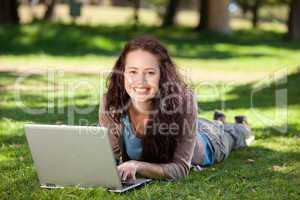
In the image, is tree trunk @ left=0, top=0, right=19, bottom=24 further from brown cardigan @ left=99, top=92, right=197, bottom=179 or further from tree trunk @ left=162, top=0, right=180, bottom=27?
brown cardigan @ left=99, top=92, right=197, bottom=179

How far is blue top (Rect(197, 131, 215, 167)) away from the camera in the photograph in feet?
17.7

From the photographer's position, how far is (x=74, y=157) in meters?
4.21

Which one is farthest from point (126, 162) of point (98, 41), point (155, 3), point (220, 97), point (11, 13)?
point (155, 3)

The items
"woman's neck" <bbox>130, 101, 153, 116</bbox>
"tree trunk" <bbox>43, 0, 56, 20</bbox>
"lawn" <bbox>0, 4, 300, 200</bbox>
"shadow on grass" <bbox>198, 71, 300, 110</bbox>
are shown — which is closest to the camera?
"lawn" <bbox>0, 4, 300, 200</bbox>

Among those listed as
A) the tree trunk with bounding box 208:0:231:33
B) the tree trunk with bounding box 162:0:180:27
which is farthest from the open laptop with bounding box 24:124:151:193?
the tree trunk with bounding box 162:0:180:27

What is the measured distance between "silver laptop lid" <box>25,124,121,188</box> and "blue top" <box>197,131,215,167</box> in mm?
1245

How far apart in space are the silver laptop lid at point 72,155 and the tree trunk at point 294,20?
18.7m

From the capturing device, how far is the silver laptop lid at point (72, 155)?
4.07m

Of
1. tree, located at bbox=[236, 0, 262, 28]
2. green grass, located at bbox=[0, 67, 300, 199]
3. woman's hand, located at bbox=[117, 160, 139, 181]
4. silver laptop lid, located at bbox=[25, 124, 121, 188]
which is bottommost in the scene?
tree, located at bbox=[236, 0, 262, 28]

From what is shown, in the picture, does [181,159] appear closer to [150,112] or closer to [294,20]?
[150,112]

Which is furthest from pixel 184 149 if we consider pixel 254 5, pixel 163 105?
pixel 254 5

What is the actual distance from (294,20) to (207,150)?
17.6 meters

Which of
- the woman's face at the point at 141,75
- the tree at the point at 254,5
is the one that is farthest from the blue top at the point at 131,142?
the tree at the point at 254,5

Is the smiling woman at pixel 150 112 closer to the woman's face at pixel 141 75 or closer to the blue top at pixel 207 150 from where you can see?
the woman's face at pixel 141 75
